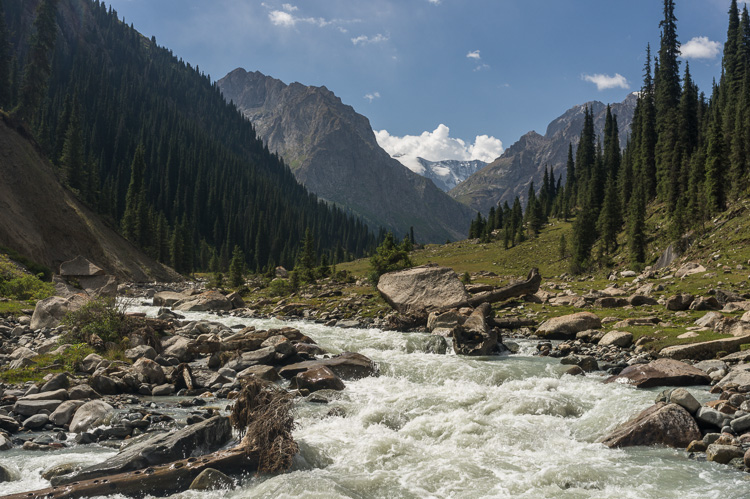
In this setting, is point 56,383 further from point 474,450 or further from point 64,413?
point 474,450

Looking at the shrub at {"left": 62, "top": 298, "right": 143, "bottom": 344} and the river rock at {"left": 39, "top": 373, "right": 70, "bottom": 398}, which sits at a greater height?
the shrub at {"left": 62, "top": 298, "right": 143, "bottom": 344}

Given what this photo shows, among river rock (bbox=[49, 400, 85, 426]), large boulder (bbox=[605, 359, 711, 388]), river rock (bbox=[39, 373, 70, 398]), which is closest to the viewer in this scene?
river rock (bbox=[49, 400, 85, 426])

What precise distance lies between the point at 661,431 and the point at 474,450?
5198mm

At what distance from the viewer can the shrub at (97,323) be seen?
21391 mm

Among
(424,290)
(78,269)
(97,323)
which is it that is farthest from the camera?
(78,269)

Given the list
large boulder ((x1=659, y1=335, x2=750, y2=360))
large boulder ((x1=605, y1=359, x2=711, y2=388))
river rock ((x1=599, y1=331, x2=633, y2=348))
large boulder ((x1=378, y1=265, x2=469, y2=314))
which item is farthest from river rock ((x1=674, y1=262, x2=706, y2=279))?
large boulder ((x1=605, y1=359, x2=711, y2=388))

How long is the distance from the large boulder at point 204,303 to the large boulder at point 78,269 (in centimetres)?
918

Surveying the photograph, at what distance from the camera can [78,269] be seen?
127 ft

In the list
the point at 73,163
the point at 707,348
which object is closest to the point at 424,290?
the point at 707,348

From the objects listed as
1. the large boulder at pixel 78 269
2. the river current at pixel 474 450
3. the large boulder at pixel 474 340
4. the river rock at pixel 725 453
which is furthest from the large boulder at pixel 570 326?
the large boulder at pixel 78 269

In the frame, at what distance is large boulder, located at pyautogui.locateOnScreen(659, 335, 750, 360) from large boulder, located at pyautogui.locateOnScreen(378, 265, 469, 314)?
49.7 ft

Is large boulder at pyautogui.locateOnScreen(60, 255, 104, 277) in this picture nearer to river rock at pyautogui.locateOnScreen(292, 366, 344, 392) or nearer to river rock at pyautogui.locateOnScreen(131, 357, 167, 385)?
river rock at pyautogui.locateOnScreen(131, 357, 167, 385)

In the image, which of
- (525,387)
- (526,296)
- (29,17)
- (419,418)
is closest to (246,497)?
(419,418)

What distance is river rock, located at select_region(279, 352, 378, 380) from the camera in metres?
19.8
